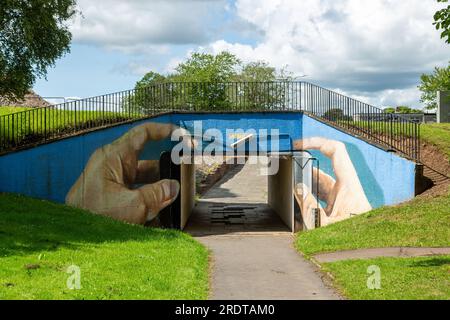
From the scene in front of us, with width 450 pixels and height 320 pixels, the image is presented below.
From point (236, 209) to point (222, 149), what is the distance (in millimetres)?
11104

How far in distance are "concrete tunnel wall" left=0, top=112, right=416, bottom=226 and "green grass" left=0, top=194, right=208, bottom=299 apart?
4.61 ft

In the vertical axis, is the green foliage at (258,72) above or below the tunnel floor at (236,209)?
above

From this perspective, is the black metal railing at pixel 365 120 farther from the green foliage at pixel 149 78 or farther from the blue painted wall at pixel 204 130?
the green foliage at pixel 149 78

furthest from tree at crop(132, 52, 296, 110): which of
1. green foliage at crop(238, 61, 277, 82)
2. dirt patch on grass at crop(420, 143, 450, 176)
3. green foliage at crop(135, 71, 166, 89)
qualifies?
green foliage at crop(135, 71, 166, 89)

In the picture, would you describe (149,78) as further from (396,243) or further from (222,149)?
(396,243)

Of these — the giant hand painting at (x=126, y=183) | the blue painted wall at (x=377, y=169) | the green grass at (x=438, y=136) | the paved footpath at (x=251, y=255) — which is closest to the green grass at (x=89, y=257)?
the paved footpath at (x=251, y=255)

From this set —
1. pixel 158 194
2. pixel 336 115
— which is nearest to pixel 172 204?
pixel 158 194

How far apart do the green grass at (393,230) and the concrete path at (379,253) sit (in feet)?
1.66

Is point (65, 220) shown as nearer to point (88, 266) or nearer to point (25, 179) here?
point (25, 179)

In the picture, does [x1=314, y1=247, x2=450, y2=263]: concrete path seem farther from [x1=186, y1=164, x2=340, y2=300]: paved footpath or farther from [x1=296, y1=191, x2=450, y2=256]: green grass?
[x1=186, y1=164, x2=340, y2=300]: paved footpath

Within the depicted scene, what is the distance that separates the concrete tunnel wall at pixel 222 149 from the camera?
19719mm

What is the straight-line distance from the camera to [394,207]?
18.6 metres

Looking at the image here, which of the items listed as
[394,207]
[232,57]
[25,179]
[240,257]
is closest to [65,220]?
[25,179]

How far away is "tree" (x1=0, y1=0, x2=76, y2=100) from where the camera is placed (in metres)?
21.2
